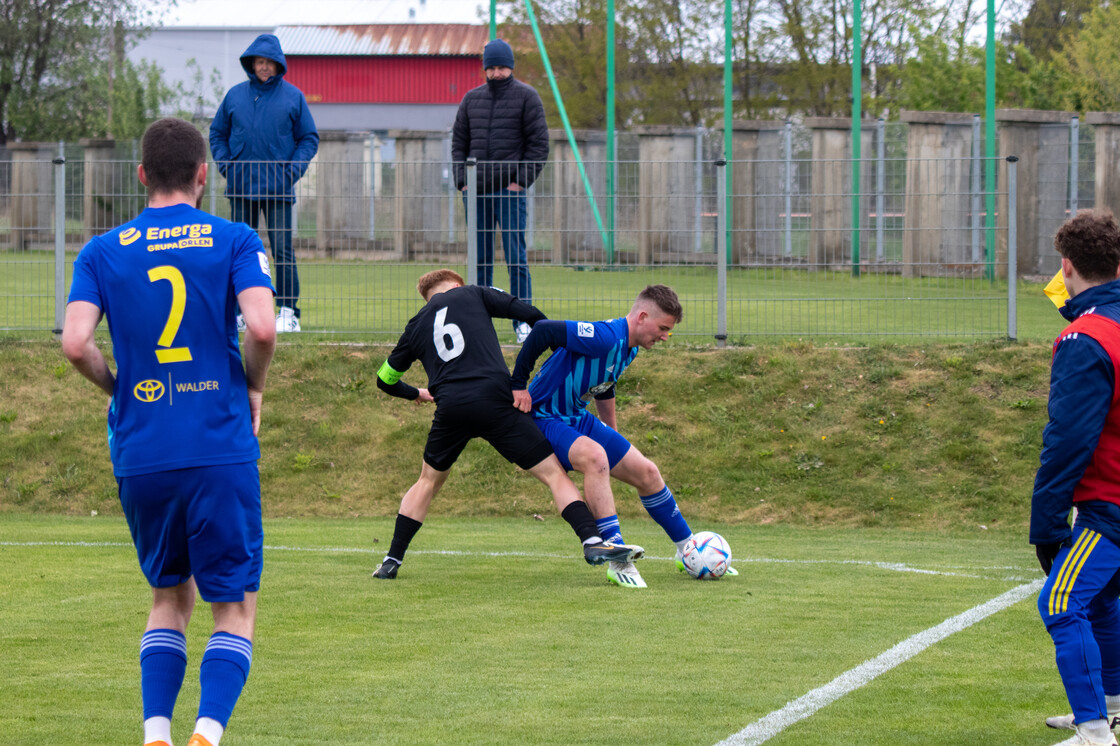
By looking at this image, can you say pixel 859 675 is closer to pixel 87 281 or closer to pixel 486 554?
pixel 87 281

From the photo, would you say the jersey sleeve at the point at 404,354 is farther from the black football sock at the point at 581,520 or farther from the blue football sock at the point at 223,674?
the blue football sock at the point at 223,674

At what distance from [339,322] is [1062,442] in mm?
9470

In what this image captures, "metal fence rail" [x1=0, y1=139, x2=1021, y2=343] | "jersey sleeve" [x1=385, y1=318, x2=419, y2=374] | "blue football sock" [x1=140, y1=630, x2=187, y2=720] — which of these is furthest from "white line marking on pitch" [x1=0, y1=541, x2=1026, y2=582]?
"blue football sock" [x1=140, y1=630, x2=187, y2=720]

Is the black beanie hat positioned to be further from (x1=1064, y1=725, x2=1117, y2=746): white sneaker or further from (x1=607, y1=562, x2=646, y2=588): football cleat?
(x1=1064, y1=725, x2=1117, y2=746): white sneaker

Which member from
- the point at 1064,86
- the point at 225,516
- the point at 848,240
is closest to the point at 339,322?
the point at 848,240

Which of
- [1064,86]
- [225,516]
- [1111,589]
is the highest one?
[1064,86]

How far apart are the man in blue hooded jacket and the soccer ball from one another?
6.07 metres

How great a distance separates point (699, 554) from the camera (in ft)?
24.6

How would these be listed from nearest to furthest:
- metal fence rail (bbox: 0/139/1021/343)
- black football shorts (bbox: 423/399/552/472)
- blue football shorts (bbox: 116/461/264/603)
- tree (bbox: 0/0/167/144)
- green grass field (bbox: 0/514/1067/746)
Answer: blue football shorts (bbox: 116/461/264/603) < green grass field (bbox: 0/514/1067/746) < black football shorts (bbox: 423/399/552/472) < metal fence rail (bbox: 0/139/1021/343) < tree (bbox: 0/0/167/144)

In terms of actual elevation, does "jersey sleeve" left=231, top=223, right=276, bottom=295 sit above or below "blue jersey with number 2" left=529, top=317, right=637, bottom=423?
above

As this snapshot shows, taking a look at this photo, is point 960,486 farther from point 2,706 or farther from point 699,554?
point 2,706

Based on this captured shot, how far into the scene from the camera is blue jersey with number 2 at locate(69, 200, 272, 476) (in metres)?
3.92

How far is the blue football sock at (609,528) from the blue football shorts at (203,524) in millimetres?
3573

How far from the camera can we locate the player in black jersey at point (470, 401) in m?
7.41
